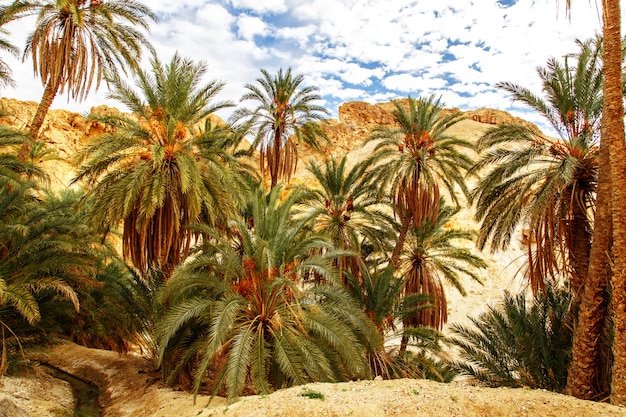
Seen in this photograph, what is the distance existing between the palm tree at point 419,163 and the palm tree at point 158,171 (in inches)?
286

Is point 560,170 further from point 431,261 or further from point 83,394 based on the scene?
point 83,394

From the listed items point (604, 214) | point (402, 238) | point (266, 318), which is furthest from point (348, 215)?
point (604, 214)

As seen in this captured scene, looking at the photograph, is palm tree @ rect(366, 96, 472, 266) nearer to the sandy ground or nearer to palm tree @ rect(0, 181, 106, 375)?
the sandy ground

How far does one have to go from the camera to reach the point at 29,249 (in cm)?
1115

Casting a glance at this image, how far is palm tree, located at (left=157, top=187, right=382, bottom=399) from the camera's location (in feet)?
29.7

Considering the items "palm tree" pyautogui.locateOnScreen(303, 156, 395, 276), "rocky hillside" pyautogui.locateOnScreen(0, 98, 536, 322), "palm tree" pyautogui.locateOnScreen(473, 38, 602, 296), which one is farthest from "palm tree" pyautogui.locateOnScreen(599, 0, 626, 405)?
"palm tree" pyautogui.locateOnScreen(303, 156, 395, 276)

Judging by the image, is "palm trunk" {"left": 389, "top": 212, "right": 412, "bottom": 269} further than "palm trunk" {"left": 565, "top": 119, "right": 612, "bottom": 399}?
Yes

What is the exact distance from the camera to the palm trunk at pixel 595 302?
8797 mm

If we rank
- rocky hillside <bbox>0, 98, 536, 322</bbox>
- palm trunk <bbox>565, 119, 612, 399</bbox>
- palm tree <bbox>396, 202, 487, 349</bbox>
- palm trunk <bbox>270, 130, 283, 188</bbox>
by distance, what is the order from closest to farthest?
1. palm trunk <bbox>565, 119, 612, 399</bbox>
2. palm tree <bbox>396, 202, 487, 349</bbox>
3. palm trunk <bbox>270, 130, 283, 188</bbox>
4. rocky hillside <bbox>0, 98, 536, 322</bbox>

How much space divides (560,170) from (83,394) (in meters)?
14.9

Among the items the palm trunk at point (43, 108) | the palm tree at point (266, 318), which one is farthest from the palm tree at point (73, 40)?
the palm tree at point (266, 318)

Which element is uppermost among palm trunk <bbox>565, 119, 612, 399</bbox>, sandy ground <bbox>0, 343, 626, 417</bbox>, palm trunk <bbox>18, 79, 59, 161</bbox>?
palm trunk <bbox>18, 79, 59, 161</bbox>

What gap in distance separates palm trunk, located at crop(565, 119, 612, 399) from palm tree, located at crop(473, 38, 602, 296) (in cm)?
97

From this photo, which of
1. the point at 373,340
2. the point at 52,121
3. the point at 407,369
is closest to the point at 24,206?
the point at 373,340
